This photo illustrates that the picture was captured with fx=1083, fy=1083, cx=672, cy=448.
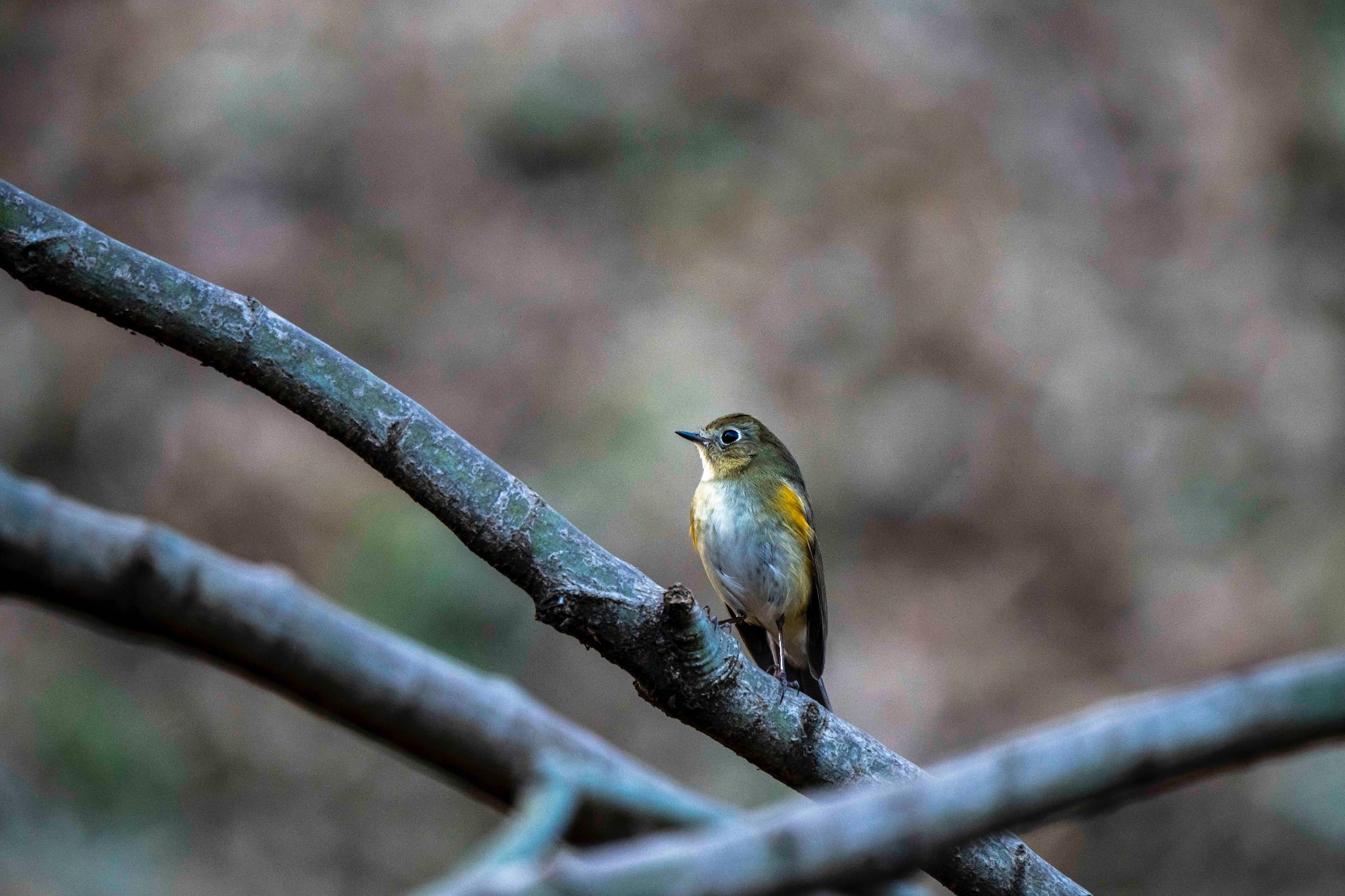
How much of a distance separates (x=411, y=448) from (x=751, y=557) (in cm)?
238

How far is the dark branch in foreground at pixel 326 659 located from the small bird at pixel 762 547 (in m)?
2.80

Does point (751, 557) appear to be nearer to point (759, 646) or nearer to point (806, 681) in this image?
point (759, 646)

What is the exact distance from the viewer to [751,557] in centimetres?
431

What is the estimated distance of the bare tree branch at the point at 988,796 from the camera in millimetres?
1125

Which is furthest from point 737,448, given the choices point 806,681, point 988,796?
point 988,796

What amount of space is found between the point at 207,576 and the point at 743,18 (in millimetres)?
10336

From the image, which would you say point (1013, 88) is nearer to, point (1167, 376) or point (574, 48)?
point (1167, 376)

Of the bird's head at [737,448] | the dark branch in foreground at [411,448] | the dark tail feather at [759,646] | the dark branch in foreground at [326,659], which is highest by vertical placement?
the bird's head at [737,448]

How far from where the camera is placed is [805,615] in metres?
4.61

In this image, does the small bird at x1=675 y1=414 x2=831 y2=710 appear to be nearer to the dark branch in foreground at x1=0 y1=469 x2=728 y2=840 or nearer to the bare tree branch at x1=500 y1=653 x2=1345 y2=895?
the dark branch in foreground at x1=0 y1=469 x2=728 y2=840

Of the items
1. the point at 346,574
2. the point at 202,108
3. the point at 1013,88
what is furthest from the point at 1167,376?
the point at 202,108

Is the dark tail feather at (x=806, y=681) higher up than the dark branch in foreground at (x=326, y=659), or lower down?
higher up

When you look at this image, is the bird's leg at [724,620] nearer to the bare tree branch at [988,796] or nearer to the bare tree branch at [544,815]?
the bare tree branch at [544,815]

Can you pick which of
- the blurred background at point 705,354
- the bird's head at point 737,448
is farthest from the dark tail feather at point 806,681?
the blurred background at point 705,354
